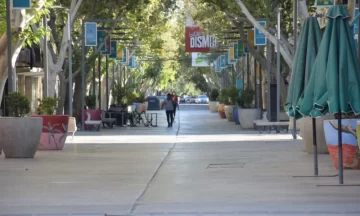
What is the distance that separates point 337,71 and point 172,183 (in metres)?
3.48

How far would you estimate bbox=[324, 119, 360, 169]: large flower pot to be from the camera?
18234 mm

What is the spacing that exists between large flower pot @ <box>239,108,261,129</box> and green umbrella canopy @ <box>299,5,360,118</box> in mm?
26413

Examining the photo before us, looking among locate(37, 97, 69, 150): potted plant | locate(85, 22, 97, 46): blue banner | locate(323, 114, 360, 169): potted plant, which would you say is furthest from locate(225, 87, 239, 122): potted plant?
locate(323, 114, 360, 169): potted plant

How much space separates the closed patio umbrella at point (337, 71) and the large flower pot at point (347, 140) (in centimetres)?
224

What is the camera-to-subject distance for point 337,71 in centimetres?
1552

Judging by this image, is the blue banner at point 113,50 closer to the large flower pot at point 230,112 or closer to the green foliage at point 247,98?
the large flower pot at point 230,112

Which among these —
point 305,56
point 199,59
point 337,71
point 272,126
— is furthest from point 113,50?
point 199,59

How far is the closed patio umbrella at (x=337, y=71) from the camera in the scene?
15422mm

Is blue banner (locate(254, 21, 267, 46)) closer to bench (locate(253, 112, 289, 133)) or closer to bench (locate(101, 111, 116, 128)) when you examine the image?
bench (locate(253, 112, 289, 133))

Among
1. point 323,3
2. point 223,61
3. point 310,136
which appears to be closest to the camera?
point 310,136

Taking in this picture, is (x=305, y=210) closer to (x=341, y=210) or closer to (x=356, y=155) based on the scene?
(x=341, y=210)

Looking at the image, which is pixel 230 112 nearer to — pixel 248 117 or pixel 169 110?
pixel 169 110

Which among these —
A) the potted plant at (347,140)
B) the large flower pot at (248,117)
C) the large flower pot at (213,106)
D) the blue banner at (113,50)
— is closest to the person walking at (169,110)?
the large flower pot at (248,117)

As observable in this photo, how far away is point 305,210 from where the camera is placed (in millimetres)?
12688
